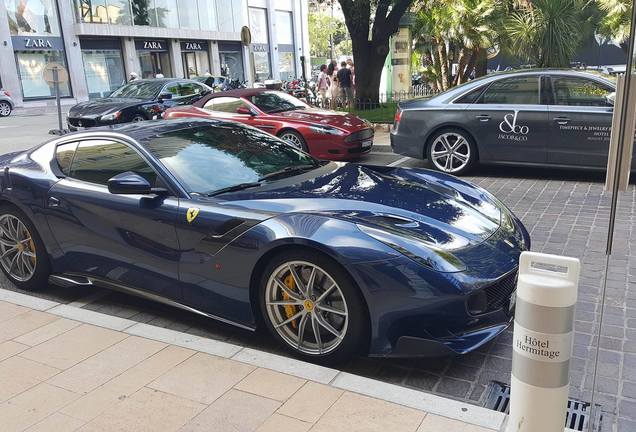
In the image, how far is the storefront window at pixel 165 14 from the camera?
35.8m

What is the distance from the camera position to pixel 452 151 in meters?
8.53

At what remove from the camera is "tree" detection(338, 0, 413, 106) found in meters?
15.6

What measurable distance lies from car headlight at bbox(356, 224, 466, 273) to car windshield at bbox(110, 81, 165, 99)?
13395 millimetres

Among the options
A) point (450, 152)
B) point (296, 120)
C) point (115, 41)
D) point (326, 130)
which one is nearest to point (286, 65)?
point (115, 41)

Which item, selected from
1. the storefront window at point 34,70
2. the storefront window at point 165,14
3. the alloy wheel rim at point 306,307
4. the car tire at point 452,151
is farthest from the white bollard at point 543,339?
the storefront window at point 165,14

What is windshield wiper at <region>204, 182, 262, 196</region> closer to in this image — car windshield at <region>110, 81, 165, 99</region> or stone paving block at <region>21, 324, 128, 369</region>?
stone paving block at <region>21, 324, 128, 369</region>

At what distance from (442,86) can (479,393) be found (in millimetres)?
17491

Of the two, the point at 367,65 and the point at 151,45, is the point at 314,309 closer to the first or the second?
the point at 367,65

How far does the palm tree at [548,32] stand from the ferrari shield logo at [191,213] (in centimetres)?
1248

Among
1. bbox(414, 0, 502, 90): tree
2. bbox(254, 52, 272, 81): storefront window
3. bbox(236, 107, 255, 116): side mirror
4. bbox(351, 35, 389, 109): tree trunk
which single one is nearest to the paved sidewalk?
bbox(236, 107, 255, 116): side mirror

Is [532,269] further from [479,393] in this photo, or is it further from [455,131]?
[455,131]

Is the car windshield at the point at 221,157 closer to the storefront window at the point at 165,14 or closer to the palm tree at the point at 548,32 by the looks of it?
the palm tree at the point at 548,32

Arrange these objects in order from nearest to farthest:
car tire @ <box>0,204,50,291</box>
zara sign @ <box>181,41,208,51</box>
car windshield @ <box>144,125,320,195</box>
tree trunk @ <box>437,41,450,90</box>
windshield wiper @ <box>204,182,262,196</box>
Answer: windshield wiper @ <box>204,182,262,196</box>, car windshield @ <box>144,125,320,195</box>, car tire @ <box>0,204,50,291</box>, tree trunk @ <box>437,41,450,90</box>, zara sign @ <box>181,41,208,51</box>

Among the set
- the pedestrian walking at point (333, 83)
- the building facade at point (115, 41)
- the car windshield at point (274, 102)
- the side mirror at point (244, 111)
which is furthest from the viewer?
the building facade at point (115, 41)
